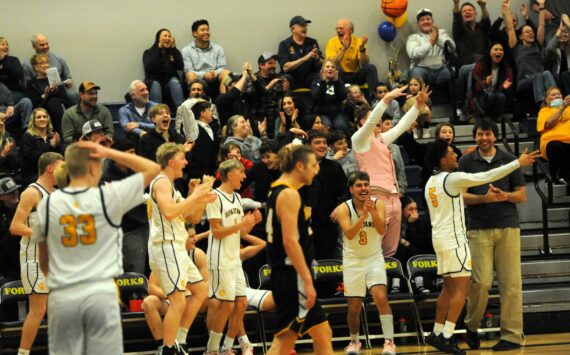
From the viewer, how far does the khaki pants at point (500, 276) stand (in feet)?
35.9

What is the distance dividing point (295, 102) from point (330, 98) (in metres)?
0.59

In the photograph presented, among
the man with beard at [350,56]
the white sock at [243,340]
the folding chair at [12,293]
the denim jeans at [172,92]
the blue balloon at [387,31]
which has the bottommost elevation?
the white sock at [243,340]

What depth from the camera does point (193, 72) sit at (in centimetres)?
1533

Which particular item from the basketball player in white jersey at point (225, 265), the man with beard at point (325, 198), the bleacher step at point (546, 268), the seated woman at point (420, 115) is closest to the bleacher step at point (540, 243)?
the bleacher step at point (546, 268)

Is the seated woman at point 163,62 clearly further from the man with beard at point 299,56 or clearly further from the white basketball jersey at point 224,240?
the white basketball jersey at point 224,240

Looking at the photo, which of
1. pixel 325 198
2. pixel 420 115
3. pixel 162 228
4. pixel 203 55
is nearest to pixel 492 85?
pixel 420 115

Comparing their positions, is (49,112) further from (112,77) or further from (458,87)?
(458,87)

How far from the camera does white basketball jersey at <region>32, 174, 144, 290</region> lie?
638 centimetres

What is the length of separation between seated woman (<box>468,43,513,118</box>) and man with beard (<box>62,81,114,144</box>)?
5.56m

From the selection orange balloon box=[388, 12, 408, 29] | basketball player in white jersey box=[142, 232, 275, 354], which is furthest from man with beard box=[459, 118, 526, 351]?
orange balloon box=[388, 12, 408, 29]

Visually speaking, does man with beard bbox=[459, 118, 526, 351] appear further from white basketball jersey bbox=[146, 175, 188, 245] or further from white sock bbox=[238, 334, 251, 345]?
white basketball jersey bbox=[146, 175, 188, 245]

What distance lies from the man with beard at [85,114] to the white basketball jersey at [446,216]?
4649mm

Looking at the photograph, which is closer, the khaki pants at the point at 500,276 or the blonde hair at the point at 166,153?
the blonde hair at the point at 166,153

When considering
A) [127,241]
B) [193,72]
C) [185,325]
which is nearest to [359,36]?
[193,72]
